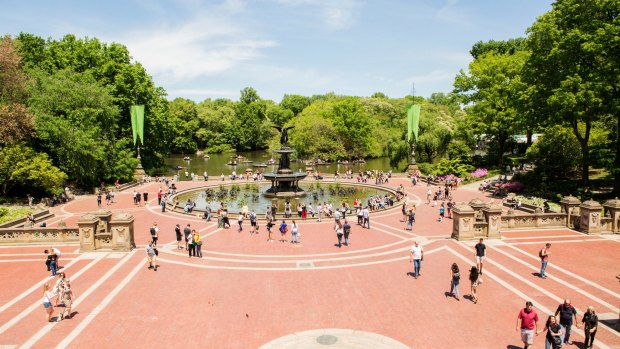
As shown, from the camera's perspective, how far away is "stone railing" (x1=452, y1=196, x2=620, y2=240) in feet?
76.1

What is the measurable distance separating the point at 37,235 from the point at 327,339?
19181 mm

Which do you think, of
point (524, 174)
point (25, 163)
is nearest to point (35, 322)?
point (25, 163)

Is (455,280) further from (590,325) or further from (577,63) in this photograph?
(577,63)

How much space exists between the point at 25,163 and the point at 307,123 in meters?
53.7

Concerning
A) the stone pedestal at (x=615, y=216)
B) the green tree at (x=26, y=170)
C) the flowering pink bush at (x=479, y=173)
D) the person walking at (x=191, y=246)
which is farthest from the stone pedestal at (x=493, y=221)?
the green tree at (x=26, y=170)

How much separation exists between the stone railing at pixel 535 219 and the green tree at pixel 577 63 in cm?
949

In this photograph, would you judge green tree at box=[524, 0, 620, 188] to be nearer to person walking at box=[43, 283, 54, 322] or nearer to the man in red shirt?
the man in red shirt

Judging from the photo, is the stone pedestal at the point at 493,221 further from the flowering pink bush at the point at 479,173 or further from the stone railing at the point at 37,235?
the flowering pink bush at the point at 479,173

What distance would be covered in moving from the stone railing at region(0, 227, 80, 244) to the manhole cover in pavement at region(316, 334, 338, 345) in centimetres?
1709

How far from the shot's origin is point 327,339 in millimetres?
12328

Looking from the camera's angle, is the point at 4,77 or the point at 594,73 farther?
the point at 4,77

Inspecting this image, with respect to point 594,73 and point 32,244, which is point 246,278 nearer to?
point 32,244

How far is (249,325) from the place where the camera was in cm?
1338

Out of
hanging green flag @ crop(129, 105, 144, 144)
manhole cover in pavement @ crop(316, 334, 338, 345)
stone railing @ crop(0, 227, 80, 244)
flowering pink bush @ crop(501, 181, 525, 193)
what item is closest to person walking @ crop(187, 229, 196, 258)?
stone railing @ crop(0, 227, 80, 244)
